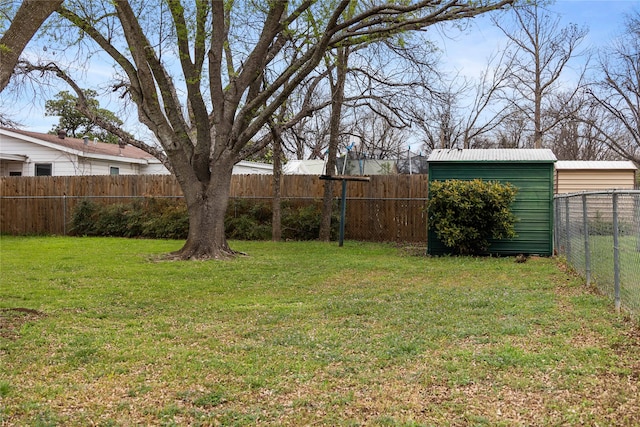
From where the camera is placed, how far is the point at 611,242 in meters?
6.58

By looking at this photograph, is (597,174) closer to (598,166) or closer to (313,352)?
(598,166)

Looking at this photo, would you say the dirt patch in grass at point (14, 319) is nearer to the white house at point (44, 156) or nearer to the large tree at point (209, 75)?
the large tree at point (209, 75)

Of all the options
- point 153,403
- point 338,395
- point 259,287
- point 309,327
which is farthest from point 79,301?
point 338,395

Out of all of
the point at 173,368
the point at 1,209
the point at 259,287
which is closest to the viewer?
the point at 173,368

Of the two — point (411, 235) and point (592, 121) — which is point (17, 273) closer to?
point (411, 235)

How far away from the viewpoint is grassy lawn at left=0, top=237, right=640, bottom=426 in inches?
135

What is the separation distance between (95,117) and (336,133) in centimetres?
661

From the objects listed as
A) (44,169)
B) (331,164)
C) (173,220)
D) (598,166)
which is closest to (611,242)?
(331,164)

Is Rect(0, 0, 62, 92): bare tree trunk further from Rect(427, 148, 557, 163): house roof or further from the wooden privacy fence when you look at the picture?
the wooden privacy fence

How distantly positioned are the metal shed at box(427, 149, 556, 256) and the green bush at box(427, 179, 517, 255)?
1.31 ft

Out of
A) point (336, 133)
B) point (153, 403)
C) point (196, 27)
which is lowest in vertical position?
point (153, 403)

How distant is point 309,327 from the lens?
5.59 metres

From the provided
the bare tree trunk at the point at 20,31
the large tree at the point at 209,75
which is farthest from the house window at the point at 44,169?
the bare tree trunk at the point at 20,31

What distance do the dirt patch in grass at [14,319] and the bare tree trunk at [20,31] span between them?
7.56ft
